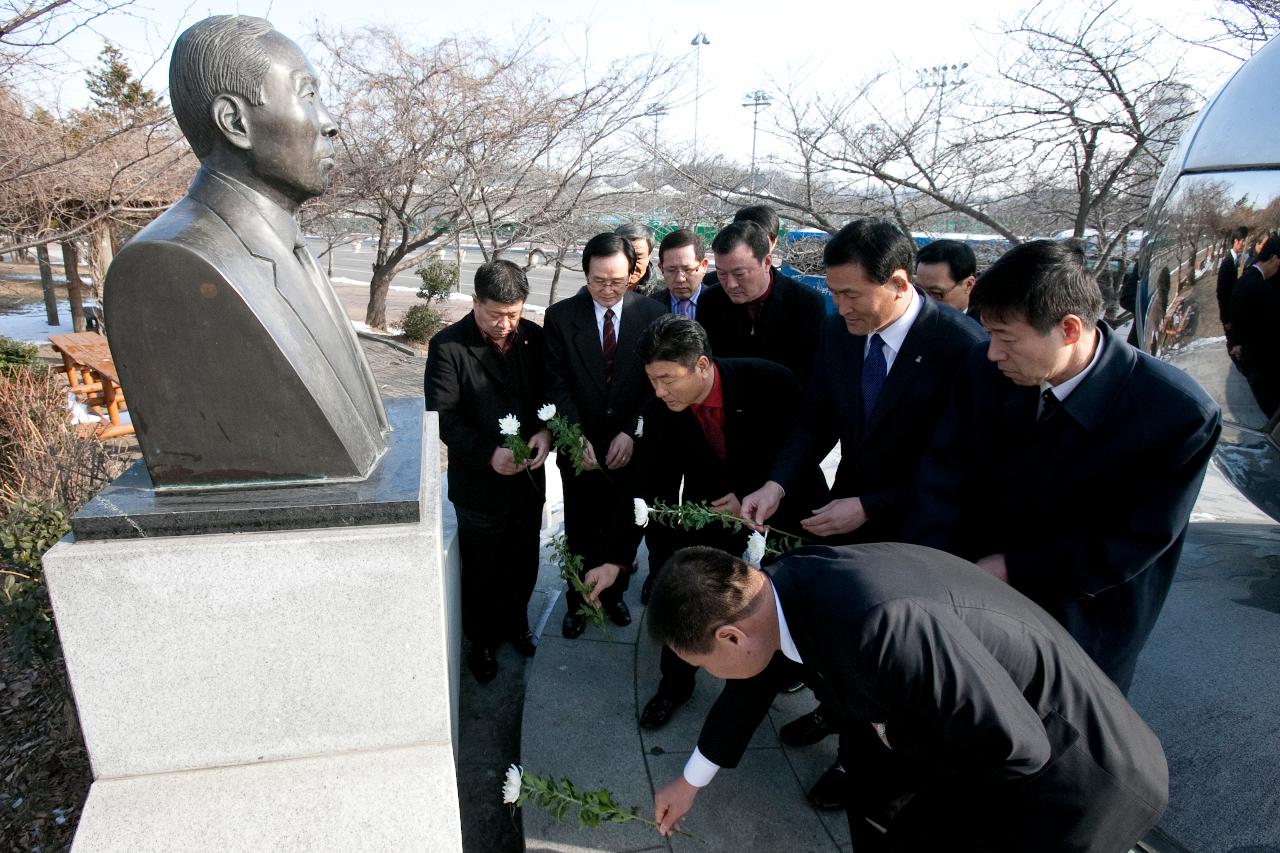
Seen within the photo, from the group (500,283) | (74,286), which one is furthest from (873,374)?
(74,286)

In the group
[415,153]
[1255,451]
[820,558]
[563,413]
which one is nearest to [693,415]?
[563,413]

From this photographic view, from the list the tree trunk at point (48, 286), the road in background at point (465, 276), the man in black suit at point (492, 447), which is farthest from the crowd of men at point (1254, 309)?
the road in background at point (465, 276)

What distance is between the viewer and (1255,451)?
303cm

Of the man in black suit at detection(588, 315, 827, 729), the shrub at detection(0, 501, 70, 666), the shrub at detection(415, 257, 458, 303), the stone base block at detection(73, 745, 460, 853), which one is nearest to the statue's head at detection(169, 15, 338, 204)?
the man in black suit at detection(588, 315, 827, 729)

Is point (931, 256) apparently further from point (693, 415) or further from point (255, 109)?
point (255, 109)

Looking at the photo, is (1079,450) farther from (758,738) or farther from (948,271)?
(948,271)

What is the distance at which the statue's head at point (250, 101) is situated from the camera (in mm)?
1767

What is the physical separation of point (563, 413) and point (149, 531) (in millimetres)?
1650

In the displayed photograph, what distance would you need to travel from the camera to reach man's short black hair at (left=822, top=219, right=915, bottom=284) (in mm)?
2293

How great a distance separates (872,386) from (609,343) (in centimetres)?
122

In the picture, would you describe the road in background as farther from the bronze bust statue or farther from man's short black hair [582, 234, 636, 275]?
the bronze bust statue

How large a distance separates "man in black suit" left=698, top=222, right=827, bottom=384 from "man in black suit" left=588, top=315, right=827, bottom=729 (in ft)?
1.67

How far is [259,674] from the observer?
182 centimetres

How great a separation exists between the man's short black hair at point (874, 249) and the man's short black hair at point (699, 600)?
46.8 inches
